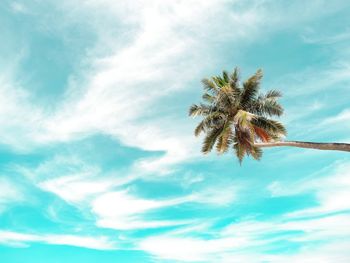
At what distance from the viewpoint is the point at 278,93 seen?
35.2 m

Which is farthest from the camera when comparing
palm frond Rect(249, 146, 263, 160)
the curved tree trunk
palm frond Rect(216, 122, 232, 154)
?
palm frond Rect(249, 146, 263, 160)

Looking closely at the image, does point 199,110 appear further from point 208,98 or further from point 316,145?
point 316,145

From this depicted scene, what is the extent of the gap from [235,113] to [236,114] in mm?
1516

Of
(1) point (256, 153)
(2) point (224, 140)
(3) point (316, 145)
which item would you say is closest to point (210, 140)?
(2) point (224, 140)

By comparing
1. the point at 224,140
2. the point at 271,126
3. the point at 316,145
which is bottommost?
the point at 316,145

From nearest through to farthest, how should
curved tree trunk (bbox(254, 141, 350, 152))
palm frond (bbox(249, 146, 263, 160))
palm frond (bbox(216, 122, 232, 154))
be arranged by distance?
curved tree trunk (bbox(254, 141, 350, 152)) → palm frond (bbox(216, 122, 232, 154)) → palm frond (bbox(249, 146, 263, 160))

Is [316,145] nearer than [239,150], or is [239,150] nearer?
[316,145]

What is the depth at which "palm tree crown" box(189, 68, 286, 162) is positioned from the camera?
3403cm

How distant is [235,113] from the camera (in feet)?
113

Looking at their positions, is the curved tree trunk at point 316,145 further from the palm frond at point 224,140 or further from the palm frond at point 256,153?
the palm frond at point 256,153

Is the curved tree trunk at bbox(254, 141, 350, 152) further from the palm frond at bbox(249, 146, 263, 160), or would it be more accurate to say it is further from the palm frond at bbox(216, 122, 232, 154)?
the palm frond at bbox(249, 146, 263, 160)

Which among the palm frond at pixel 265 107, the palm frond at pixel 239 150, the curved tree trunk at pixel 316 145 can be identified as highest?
the palm frond at pixel 265 107

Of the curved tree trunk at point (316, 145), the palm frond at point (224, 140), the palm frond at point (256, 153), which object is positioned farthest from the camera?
the palm frond at point (256, 153)

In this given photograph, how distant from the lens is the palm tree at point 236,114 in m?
34.0
